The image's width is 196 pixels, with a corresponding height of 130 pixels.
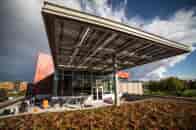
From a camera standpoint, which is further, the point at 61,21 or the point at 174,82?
the point at 174,82

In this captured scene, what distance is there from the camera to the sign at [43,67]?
21266 millimetres

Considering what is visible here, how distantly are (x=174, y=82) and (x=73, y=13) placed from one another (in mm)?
30020

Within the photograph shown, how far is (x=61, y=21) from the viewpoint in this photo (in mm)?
4309

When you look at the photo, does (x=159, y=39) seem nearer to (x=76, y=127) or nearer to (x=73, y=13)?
(x=73, y=13)

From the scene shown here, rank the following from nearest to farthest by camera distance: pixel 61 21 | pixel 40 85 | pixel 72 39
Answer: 1. pixel 61 21
2. pixel 72 39
3. pixel 40 85

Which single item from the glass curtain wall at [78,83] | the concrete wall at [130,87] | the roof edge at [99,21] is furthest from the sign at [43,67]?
the roof edge at [99,21]

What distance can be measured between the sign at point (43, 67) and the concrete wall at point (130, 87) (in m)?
17.1

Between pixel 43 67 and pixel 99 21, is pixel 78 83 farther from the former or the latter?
pixel 99 21

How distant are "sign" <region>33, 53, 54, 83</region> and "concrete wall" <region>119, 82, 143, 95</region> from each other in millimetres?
17060

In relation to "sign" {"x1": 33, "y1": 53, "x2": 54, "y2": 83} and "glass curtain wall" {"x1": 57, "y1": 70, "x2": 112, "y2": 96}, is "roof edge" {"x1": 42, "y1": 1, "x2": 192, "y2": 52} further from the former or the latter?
"sign" {"x1": 33, "y1": 53, "x2": 54, "y2": 83}

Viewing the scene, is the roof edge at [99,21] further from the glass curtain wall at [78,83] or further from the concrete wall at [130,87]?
the concrete wall at [130,87]

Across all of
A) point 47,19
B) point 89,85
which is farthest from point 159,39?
point 89,85

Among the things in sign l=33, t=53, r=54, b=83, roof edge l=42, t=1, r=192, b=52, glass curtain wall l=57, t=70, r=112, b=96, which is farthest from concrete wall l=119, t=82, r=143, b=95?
roof edge l=42, t=1, r=192, b=52

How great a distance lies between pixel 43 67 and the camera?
22.3 meters
